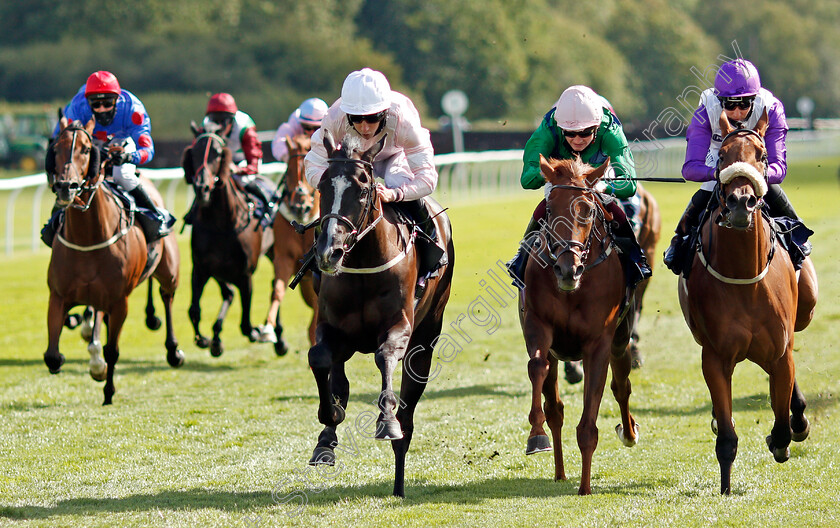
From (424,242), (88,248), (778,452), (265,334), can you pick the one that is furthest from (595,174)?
(265,334)

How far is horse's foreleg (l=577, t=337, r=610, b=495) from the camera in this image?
527cm

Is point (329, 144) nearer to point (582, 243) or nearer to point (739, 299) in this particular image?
point (582, 243)

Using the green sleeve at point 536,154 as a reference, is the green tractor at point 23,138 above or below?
below

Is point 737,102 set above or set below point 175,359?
above

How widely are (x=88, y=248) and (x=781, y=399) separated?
4329 millimetres

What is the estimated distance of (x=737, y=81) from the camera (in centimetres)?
551

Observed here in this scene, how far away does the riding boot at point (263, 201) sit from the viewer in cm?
968

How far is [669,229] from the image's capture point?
783 inches

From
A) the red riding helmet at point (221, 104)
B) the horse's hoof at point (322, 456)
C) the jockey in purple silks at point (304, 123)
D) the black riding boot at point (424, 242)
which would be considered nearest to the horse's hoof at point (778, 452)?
the black riding boot at point (424, 242)

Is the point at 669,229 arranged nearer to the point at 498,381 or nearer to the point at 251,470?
the point at 498,381

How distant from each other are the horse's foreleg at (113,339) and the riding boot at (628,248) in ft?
11.5

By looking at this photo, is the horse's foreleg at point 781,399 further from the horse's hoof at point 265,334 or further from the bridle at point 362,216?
the horse's hoof at point 265,334

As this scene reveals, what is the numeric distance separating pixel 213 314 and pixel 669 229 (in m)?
10.0

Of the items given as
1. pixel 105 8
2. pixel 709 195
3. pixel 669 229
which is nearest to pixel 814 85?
pixel 105 8
